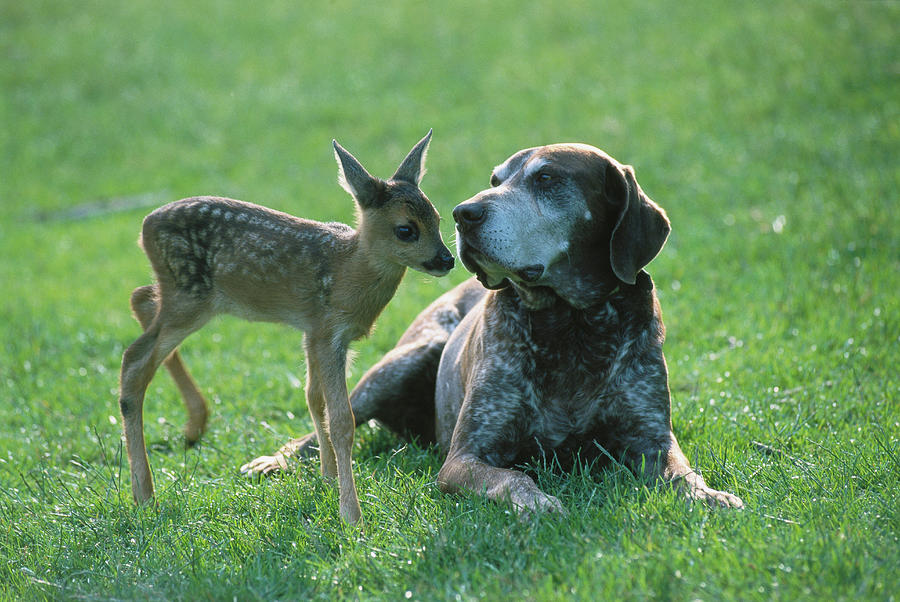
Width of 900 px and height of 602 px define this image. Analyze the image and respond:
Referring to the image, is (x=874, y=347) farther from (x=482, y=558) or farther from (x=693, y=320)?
(x=482, y=558)

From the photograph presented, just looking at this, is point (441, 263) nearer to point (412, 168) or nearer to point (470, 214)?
point (470, 214)

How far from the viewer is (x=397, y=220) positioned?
4.51 meters

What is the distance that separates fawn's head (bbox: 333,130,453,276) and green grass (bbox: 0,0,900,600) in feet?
4.07

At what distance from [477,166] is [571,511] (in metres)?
9.87

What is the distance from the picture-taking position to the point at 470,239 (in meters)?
4.69

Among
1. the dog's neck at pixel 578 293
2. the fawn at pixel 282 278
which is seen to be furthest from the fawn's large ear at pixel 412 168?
the dog's neck at pixel 578 293

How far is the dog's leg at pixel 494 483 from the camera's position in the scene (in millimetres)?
4297

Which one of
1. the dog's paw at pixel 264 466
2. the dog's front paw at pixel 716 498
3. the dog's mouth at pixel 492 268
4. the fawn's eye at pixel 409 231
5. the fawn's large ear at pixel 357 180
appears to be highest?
the fawn's large ear at pixel 357 180

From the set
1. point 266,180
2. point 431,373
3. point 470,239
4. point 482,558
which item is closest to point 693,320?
point 431,373

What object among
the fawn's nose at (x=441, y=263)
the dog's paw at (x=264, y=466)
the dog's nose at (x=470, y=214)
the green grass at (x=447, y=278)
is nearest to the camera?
the green grass at (x=447, y=278)

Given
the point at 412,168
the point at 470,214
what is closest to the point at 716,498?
the point at 470,214

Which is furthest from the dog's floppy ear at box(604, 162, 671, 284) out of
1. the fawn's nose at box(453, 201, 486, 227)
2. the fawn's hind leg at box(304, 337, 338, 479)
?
the fawn's hind leg at box(304, 337, 338, 479)

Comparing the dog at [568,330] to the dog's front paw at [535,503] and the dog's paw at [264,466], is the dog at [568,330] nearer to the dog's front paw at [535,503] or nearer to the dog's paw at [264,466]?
the dog's front paw at [535,503]

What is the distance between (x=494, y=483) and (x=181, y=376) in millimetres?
2266
